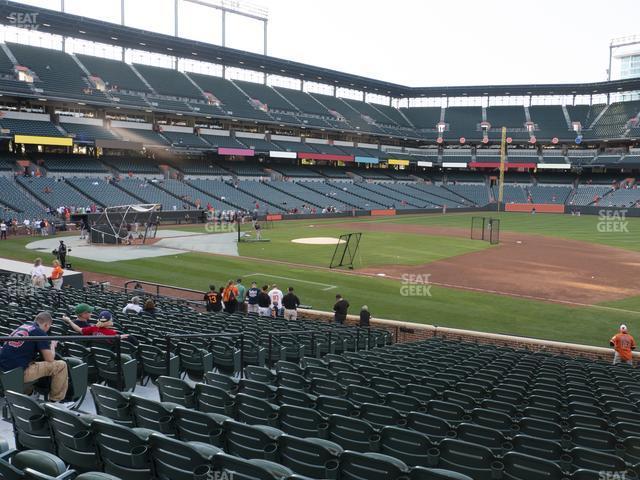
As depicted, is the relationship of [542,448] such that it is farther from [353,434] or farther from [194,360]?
[194,360]

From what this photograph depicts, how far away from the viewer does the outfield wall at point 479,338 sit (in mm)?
17703

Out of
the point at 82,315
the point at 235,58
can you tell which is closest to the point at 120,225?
the point at 82,315

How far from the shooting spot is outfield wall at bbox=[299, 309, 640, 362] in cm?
1770

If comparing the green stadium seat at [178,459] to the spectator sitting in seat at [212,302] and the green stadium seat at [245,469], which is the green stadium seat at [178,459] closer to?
the green stadium seat at [245,469]

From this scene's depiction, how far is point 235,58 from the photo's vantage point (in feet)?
275

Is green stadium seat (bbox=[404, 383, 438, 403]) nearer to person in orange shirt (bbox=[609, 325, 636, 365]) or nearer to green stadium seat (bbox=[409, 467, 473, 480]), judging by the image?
green stadium seat (bbox=[409, 467, 473, 480])

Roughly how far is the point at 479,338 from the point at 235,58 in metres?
74.4

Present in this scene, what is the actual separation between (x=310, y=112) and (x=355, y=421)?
91.0 m

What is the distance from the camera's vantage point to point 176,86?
7800cm

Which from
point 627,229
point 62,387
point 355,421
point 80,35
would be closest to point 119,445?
point 355,421

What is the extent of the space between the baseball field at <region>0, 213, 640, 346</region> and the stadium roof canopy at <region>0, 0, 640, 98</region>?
109ft

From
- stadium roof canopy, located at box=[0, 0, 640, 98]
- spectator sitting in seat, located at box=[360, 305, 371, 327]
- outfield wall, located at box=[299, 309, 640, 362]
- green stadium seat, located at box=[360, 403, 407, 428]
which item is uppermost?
stadium roof canopy, located at box=[0, 0, 640, 98]

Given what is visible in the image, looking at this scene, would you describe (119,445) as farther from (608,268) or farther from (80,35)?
(80,35)

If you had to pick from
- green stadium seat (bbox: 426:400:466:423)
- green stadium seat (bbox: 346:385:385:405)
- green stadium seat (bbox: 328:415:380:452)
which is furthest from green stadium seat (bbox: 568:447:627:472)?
green stadium seat (bbox: 346:385:385:405)
